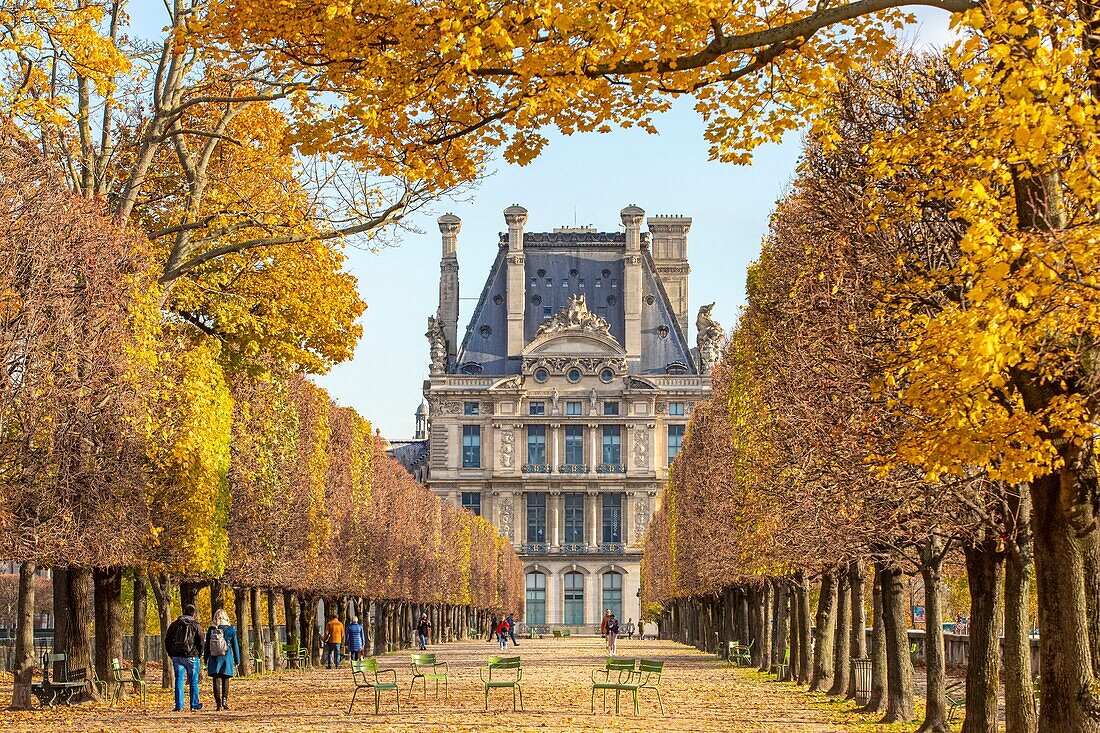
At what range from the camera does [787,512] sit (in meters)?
25.8

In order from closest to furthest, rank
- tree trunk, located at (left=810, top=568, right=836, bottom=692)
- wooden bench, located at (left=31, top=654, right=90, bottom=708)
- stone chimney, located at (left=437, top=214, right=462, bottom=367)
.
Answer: wooden bench, located at (left=31, top=654, right=90, bottom=708) < tree trunk, located at (left=810, top=568, right=836, bottom=692) < stone chimney, located at (left=437, top=214, right=462, bottom=367)

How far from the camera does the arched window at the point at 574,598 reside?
420ft

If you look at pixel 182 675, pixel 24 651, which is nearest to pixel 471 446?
pixel 24 651

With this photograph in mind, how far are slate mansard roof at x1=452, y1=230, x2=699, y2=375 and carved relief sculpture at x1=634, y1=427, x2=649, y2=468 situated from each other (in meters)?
5.37

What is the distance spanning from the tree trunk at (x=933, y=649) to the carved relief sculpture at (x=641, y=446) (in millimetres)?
106222

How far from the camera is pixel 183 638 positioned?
25.1 meters

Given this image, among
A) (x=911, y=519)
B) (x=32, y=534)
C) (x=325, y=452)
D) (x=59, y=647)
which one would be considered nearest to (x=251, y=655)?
(x=325, y=452)

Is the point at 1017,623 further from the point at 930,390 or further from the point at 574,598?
the point at 574,598

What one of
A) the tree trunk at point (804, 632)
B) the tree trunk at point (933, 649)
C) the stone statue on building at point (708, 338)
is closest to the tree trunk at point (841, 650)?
the tree trunk at point (804, 632)

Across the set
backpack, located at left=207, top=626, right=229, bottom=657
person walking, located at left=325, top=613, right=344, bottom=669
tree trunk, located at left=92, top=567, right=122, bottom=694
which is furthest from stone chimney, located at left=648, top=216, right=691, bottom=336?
backpack, located at left=207, top=626, right=229, bottom=657

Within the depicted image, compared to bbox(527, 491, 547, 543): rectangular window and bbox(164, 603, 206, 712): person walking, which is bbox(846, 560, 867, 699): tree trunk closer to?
bbox(164, 603, 206, 712): person walking

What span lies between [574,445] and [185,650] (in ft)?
344

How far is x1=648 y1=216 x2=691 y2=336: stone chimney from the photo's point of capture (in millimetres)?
138250

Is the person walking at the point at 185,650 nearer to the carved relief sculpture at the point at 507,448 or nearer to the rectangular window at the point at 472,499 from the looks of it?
the carved relief sculpture at the point at 507,448
